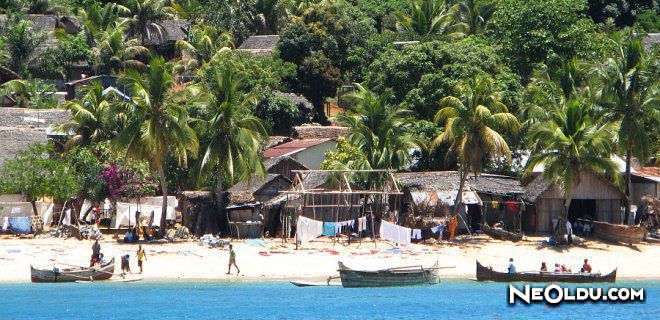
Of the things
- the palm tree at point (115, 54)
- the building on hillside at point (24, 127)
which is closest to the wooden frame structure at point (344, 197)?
the building on hillside at point (24, 127)

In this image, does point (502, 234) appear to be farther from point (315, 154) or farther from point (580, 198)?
point (315, 154)

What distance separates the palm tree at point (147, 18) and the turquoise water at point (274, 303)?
131ft

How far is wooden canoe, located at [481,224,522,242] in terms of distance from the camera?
44.7 meters

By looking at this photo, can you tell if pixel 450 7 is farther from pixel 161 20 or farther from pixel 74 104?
pixel 74 104

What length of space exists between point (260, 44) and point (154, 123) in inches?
1147

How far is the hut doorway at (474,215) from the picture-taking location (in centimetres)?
4728

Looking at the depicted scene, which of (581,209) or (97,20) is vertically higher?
(97,20)

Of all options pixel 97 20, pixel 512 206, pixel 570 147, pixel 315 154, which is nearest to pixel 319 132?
pixel 315 154

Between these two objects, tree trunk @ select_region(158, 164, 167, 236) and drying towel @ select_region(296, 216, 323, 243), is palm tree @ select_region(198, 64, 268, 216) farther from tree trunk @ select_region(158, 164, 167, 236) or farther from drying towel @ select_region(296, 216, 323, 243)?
drying towel @ select_region(296, 216, 323, 243)

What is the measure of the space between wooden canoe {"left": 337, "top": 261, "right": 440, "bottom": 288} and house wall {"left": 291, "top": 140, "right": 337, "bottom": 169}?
15.3m

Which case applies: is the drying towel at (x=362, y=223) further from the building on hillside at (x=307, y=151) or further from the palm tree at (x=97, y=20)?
the palm tree at (x=97, y=20)

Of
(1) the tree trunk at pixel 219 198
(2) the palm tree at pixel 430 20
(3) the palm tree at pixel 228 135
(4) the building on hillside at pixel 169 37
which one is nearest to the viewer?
(3) the palm tree at pixel 228 135

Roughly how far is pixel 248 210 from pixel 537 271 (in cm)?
1285

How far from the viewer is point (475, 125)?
44.5 m
